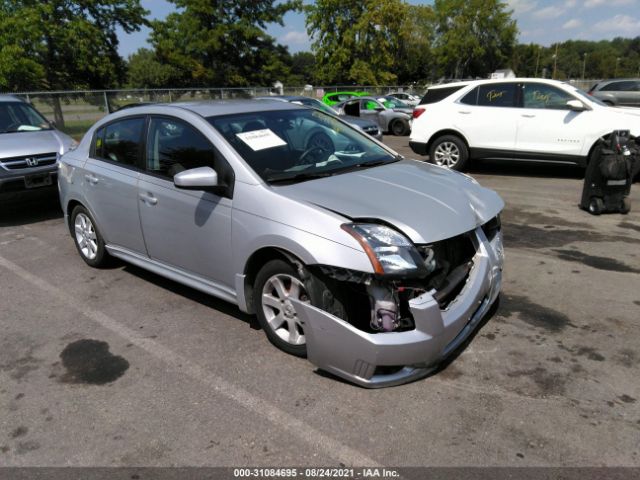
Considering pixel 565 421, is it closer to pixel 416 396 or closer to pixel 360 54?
pixel 416 396

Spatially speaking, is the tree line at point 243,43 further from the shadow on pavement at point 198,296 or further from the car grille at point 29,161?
the shadow on pavement at point 198,296

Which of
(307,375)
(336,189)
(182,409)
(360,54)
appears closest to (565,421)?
(307,375)

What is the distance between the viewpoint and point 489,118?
9328 mm

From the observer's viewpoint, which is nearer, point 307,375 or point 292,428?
point 292,428

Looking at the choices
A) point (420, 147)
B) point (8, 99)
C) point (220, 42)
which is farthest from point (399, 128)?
point (220, 42)

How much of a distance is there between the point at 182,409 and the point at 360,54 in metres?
50.6

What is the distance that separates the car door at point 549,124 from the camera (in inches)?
343

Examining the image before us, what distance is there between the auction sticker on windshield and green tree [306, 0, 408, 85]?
47.2 m

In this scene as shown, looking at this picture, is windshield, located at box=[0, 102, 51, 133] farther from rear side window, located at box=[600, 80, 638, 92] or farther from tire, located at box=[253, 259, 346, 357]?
rear side window, located at box=[600, 80, 638, 92]

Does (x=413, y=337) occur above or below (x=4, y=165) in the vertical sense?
below

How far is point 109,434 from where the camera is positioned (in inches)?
110

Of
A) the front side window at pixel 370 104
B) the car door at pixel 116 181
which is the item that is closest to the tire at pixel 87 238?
the car door at pixel 116 181

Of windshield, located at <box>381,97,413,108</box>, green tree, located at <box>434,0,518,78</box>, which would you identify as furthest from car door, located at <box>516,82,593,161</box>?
green tree, located at <box>434,0,518,78</box>

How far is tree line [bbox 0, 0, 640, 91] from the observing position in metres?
32.4
